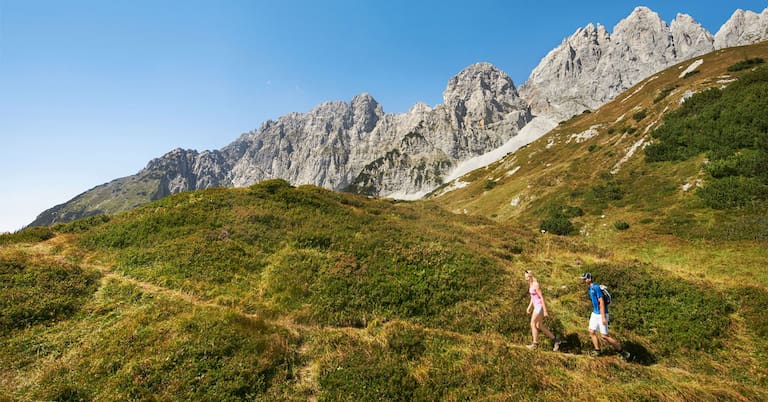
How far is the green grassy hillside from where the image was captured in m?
8.84

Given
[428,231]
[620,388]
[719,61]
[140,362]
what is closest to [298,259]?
[140,362]

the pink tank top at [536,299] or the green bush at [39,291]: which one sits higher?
the green bush at [39,291]

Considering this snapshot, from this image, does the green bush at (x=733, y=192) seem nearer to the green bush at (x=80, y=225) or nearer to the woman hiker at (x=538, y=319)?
the woman hiker at (x=538, y=319)

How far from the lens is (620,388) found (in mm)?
8438

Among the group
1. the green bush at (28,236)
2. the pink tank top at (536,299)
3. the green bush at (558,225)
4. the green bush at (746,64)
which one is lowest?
the green bush at (558,225)

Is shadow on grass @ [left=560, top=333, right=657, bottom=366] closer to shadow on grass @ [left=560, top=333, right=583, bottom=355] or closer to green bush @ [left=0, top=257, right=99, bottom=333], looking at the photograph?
shadow on grass @ [left=560, top=333, right=583, bottom=355]

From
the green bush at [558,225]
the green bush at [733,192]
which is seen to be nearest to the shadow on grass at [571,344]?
the green bush at [733,192]

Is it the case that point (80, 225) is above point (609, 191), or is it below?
above

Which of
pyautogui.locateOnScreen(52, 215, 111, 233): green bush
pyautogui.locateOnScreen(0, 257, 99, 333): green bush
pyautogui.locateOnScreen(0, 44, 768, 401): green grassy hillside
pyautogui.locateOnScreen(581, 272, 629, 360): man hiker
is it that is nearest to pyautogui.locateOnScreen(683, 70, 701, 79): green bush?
pyautogui.locateOnScreen(0, 44, 768, 401): green grassy hillside

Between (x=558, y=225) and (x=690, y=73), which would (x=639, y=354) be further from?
(x=690, y=73)

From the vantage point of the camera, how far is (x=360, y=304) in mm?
14445

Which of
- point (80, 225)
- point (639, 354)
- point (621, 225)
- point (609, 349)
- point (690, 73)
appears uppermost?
point (690, 73)

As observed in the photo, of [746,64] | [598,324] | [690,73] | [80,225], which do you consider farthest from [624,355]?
[690,73]

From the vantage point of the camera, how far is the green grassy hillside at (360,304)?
884 centimetres
